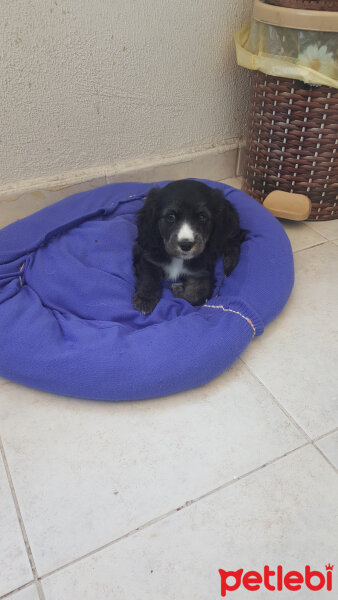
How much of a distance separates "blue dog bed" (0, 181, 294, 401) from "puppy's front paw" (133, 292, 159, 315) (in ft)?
0.07

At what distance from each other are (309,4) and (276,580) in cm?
216

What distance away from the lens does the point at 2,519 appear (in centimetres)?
114

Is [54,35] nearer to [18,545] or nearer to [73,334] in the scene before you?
[73,334]

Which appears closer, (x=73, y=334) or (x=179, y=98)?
(x=73, y=334)

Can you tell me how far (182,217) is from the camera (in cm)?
153

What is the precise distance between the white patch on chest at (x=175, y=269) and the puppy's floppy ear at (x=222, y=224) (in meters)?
0.13

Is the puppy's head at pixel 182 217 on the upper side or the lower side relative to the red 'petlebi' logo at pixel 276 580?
upper

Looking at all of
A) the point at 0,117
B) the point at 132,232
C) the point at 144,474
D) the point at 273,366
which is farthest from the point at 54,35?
the point at 144,474

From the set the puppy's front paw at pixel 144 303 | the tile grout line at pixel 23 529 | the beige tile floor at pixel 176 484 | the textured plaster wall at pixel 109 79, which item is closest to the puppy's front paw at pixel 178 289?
the puppy's front paw at pixel 144 303

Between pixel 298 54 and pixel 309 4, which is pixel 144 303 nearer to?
pixel 298 54

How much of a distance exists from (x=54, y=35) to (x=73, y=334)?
4.33 ft

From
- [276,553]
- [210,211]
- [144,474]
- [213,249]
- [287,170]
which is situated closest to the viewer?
[276,553]

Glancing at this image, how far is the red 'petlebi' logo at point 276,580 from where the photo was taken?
3.32 feet

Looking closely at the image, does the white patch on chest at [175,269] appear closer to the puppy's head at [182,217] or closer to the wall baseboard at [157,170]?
the puppy's head at [182,217]
